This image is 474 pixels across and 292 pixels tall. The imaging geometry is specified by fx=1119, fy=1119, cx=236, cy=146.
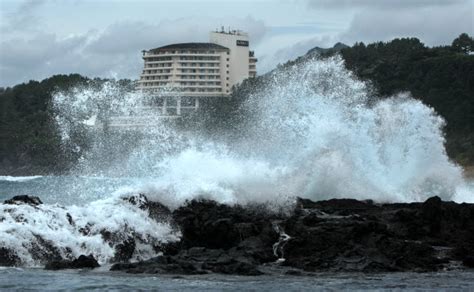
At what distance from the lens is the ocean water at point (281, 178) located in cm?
2556

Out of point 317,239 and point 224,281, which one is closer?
point 224,281

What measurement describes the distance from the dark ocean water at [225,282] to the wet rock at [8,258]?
103 centimetres

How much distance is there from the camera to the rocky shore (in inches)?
1062

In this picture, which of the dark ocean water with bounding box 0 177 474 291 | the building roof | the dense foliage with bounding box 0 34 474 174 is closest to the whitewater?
the dark ocean water with bounding box 0 177 474 291

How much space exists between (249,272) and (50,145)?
85104mm

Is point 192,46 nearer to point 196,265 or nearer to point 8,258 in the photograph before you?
point 8,258

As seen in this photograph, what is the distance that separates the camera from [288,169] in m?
37.7

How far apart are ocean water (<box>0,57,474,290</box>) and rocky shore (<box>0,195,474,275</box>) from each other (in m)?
0.49

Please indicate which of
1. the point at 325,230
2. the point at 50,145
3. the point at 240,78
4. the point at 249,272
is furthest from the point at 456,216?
the point at 240,78

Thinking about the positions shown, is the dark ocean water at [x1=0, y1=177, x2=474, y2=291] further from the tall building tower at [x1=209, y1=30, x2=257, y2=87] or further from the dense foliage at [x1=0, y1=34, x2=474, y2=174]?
the tall building tower at [x1=209, y1=30, x2=257, y2=87]

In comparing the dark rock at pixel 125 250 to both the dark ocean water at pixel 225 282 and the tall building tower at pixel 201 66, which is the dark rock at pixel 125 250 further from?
the tall building tower at pixel 201 66

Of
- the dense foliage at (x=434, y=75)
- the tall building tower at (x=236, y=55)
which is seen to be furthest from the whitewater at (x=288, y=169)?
the tall building tower at (x=236, y=55)

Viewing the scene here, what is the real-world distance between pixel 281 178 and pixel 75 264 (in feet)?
36.2

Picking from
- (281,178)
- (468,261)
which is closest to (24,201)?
(281,178)
